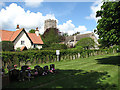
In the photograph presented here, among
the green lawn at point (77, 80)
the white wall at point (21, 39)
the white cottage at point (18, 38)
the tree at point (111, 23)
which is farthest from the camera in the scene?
the white wall at point (21, 39)

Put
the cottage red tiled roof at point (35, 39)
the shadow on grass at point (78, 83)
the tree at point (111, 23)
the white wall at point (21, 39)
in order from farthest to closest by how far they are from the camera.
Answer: the cottage red tiled roof at point (35, 39)
the white wall at point (21, 39)
the tree at point (111, 23)
the shadow on grass at point (78, 83)

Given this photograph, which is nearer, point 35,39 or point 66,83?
point 66,83

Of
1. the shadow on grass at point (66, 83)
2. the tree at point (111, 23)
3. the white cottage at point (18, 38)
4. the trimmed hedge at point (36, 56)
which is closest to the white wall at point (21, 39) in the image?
the white cottage at point (18, 38)

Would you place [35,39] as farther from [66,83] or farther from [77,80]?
[66,83]

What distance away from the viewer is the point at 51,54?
17.7 metres

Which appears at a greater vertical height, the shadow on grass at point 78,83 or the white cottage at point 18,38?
the white cottage at point 18,38

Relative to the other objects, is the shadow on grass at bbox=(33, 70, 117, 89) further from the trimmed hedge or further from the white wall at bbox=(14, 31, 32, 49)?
the white wall at bbox=(14, 31, 32, 49)

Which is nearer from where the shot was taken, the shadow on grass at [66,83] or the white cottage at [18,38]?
the shadow on grass at [66,83]

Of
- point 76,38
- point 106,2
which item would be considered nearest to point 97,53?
point 106,2

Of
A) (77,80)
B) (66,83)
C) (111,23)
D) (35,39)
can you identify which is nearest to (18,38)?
(35,39)

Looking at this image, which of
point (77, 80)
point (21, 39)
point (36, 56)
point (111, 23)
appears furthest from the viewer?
point (21, 39)

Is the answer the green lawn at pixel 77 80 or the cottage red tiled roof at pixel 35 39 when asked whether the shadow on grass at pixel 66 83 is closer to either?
the green lawn at pixel 77 80

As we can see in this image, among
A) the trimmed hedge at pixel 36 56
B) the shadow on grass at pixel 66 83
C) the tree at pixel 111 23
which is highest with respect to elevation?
the tree at pixel 111 23

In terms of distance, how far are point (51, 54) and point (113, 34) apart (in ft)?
34.2
